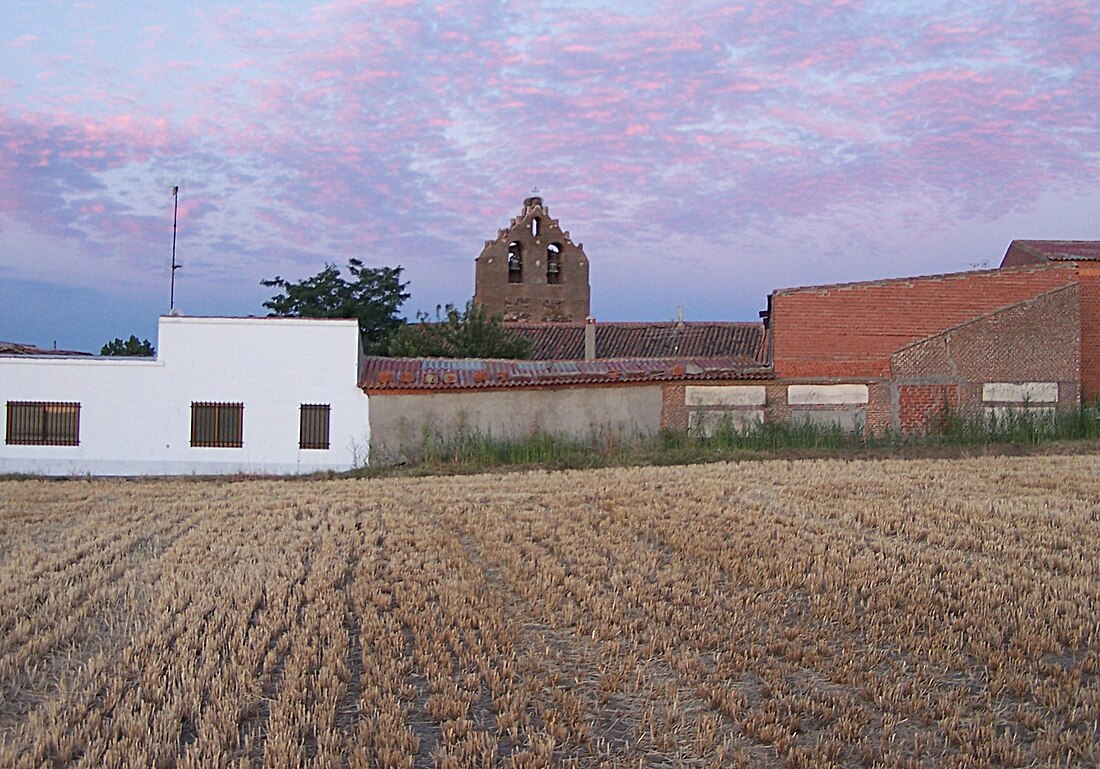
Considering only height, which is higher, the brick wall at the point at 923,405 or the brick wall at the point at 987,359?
the brick wall at the point at 987,359

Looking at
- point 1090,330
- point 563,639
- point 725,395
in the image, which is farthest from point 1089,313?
point 563,639

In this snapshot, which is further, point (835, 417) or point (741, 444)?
point (835, 417)

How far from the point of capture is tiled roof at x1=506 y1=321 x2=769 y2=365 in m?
34.0

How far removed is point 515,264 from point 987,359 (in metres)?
22.9

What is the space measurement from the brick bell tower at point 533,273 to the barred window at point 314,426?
19350mm

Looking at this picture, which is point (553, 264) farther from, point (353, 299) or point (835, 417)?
point (835, 417)

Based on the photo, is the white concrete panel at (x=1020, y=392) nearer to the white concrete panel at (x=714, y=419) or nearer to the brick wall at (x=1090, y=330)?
the brick wall at (x=1090, y=330)

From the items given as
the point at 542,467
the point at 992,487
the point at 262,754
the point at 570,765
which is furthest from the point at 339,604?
the point at 542,467

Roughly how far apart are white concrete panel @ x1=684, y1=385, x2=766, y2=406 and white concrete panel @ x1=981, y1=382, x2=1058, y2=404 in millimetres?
5108

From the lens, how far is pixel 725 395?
25.1 metres

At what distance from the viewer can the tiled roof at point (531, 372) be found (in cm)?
2503

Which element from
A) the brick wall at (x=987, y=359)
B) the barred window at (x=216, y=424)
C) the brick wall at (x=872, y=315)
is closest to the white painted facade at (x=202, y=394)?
the barred window at (x=216, y=424)

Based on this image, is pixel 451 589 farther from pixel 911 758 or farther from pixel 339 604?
pixel 911 758

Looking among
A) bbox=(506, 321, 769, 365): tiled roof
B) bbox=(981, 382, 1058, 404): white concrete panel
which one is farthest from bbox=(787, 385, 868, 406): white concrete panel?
bbox=(506, 321, 769, 365): tiled roof
